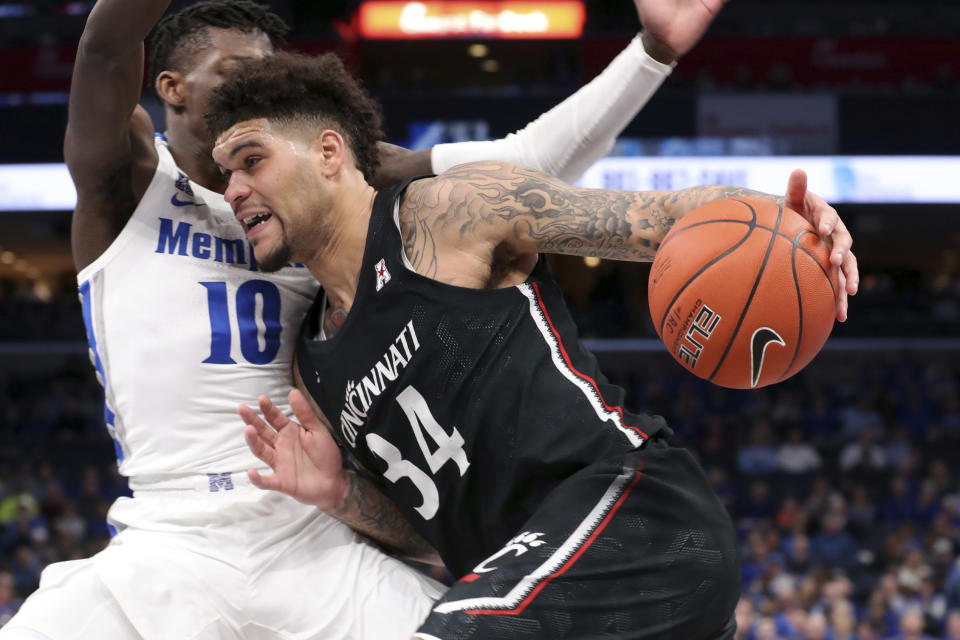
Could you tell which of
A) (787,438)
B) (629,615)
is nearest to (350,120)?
(629,615)

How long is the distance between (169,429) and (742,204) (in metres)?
1.58

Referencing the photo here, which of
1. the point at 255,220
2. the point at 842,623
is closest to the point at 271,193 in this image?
the point at 255,220

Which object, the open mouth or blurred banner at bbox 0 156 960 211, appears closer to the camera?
the open mouth

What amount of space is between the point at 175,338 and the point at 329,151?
2.10ft

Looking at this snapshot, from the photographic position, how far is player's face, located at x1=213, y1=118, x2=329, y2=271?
8.75ft

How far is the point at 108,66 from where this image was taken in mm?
2561

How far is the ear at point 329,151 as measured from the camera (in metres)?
2.75

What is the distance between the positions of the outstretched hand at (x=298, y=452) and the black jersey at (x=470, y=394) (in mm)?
173

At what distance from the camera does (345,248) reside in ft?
8.83

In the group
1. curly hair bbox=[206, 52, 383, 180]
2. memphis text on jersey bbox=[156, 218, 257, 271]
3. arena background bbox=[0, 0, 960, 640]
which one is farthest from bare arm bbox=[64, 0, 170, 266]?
→ arena background bbox=[0, 0, 960, 640]

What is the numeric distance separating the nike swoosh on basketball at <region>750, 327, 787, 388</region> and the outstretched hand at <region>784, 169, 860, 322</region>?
14 cm

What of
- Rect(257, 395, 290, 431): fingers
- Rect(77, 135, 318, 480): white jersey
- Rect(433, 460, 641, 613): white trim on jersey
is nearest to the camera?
Rect(433, 460, 641, 613): white trim on jersey

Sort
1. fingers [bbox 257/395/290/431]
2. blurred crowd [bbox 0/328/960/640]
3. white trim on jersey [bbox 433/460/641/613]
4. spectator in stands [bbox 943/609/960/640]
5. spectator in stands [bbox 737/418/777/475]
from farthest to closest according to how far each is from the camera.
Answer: spectator in stands [bbox 737/418/777/475]
blurred crowd [bbox 0/328/960/640]
spectator in stands [bbox 943/609/960/640]
fingers [bbox 257/395/290/431]
white trim on jersey [bbox 433/460/641/613]

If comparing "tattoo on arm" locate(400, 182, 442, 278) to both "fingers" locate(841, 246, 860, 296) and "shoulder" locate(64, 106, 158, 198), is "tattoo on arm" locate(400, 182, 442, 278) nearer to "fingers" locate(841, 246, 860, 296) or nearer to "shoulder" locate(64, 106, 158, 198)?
"shoulder" locate(64, 106, 158, 198)
